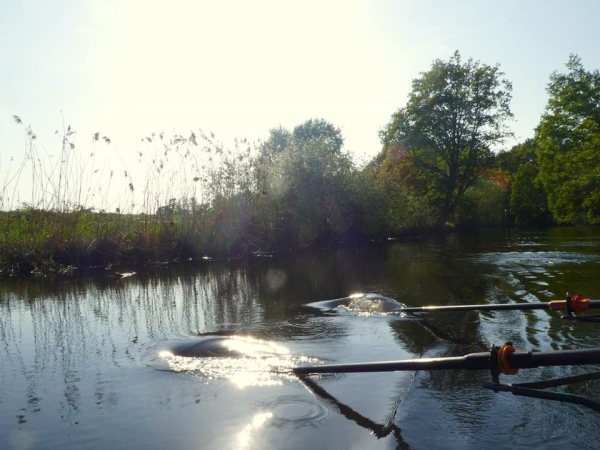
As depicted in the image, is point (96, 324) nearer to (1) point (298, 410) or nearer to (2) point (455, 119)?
(1) point (298, 410)

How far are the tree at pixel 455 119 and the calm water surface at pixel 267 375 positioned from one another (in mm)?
27338

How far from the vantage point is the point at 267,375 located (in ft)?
15.9

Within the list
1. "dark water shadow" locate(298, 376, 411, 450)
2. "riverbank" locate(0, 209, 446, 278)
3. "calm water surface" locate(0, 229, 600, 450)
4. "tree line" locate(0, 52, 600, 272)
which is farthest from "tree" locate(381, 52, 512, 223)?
"dark water shadow" locate(298, 376, 411, 450)

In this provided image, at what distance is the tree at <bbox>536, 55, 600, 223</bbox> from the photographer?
3088 centimetres

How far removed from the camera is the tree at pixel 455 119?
119 feet

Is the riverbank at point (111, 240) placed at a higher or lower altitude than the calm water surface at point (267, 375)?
higher

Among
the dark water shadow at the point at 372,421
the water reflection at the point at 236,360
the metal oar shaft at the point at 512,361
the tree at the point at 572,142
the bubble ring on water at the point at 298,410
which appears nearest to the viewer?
the metal oar shaft at the point at 512,361

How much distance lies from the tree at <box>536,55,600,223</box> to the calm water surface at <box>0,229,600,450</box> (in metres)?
23.6

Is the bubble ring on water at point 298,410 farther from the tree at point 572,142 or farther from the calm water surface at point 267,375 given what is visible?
the tree at point 572,142

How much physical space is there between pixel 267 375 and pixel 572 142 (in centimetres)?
3319

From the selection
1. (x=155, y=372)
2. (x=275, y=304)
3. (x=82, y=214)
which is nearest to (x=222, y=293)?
(x=275, y=304)

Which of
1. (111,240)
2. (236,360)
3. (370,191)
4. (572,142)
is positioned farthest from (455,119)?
(236,360)

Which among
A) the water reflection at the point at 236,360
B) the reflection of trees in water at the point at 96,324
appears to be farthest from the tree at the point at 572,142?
the water reflection at the point at 236,360

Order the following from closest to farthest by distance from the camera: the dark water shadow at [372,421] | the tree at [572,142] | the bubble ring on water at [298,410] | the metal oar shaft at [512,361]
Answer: the metal oar shaft at [512,361], the dark water shadow at [372,421], the bubble ring on water at [298,410], the tree at [572,142]
